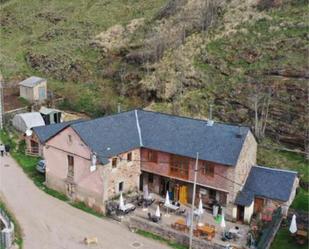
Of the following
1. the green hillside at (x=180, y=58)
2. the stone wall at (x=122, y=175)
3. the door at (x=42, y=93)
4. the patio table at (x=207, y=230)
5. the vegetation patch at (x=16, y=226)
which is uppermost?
the green hillside at (x=180, y=58)

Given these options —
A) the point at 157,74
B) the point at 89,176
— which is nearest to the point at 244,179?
the point at 89,176

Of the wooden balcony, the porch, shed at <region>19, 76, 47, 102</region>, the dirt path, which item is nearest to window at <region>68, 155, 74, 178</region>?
the dirt path

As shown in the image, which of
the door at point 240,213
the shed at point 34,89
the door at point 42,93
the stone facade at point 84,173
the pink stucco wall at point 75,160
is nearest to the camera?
the door at point 240,213

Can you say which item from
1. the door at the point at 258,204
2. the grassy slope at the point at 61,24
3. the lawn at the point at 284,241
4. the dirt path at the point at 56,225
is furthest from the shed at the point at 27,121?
the lawn at the point at 284,241

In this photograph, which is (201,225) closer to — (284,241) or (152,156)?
(284,241)

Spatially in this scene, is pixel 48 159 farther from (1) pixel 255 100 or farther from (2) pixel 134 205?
(1) pixel 255 100

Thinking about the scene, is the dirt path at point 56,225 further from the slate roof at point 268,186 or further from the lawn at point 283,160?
the lawn at point 283,160

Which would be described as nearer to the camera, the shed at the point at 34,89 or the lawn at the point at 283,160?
the lawn at the point at 283,160
